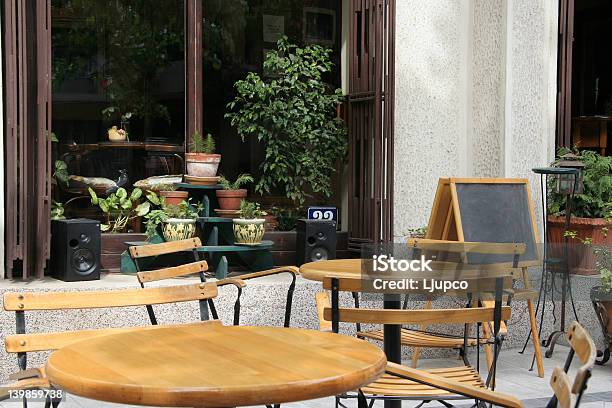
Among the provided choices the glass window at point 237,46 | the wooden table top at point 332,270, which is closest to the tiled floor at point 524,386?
the wooden table top at point 332,270

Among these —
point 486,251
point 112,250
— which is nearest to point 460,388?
point 486,251

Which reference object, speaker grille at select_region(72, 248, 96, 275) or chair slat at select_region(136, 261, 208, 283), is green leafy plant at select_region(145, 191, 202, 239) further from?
chair slat at select_region(136, 261, 208, 283)

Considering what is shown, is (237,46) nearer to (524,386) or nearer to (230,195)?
(230,195)

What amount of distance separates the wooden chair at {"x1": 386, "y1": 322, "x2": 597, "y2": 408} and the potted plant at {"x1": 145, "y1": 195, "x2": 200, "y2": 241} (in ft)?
13.4

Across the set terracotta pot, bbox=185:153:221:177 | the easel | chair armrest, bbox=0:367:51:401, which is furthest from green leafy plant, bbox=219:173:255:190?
chair armrest, bbox=0:367:51:401

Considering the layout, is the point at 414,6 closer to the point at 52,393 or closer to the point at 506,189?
the point at 506,189

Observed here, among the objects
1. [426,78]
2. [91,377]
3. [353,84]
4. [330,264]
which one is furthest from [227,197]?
[91,377]

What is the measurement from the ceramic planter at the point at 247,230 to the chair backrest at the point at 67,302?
3209 millimetres

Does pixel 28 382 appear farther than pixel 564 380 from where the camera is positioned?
Yes

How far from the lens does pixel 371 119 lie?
7051 millimetres

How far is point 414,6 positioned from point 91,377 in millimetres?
5502

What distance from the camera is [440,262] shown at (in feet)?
14.8

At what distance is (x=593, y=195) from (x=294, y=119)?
231cm

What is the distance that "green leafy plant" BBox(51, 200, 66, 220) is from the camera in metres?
6.46
